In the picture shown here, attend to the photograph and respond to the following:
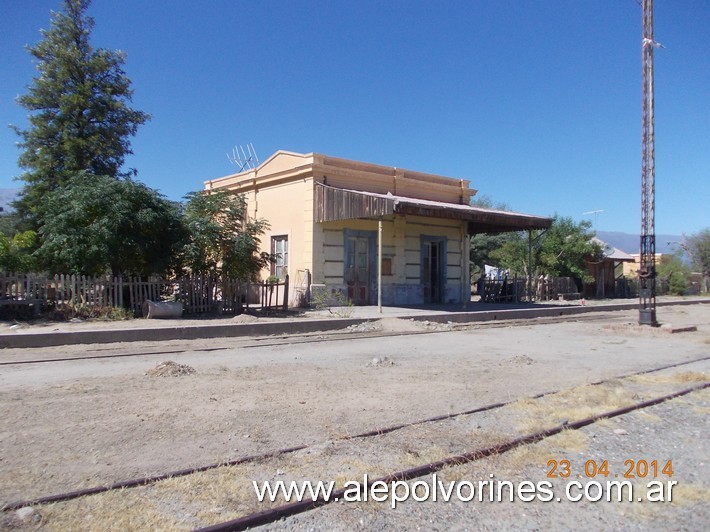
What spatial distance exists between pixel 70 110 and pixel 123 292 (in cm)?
1119

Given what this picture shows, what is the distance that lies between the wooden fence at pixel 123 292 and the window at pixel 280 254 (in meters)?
3.52

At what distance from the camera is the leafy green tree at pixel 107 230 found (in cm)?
1434

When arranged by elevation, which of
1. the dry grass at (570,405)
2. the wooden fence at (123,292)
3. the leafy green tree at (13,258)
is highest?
the leafy green tree at (13,258)

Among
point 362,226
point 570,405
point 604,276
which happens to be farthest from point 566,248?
point 570,405

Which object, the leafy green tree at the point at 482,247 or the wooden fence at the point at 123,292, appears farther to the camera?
the leafy green tree at the point at 482,247

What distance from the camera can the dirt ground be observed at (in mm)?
4195

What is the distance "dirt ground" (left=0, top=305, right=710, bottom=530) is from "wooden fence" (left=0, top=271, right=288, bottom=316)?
3.55 metres

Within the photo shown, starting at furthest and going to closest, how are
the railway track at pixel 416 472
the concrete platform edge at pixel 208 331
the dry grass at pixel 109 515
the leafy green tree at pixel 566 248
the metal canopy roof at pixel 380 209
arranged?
1. the leafy green tree at pixel 566 248
2. the metal canopy roof at pixel 380 209
3. the concrete platform edge at pixel 208 331
4. the railway track at pixel 416 472
5. the dry grass at pixel 109 515

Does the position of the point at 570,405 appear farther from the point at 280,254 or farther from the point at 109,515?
the point at 280,254

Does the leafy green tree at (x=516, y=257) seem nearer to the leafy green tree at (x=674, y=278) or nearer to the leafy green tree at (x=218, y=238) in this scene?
the leafy green tree at (x=674, y=278)

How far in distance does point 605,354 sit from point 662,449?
6497 mm

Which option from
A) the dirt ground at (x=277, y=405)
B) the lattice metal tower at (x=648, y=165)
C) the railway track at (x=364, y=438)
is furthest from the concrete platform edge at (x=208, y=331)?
the railway track at (x=364, y=438)

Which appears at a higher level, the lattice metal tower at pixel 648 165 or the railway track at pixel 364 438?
the lattice metal tower at pixel 648 165

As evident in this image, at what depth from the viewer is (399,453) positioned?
480 cm
